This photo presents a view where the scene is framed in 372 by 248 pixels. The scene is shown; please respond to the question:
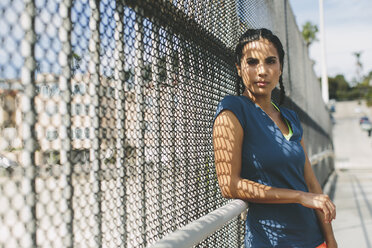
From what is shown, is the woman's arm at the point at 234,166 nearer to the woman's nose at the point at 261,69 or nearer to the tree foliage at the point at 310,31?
the woman's nose at the point at 261,69

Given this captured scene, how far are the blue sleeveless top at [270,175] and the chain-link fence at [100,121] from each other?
0.24 metres

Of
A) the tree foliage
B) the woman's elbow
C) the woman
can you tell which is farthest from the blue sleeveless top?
the tree foliage

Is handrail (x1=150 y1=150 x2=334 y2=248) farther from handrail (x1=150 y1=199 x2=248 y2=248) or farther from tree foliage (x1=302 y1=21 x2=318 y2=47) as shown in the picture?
tree foliage (x1=302 y1=21 x2=318 y2=47)

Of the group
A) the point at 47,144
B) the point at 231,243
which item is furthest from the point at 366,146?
the point at 47,144

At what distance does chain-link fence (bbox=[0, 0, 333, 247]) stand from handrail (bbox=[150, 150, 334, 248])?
0.49 ft

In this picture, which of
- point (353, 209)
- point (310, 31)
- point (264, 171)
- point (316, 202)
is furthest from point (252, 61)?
point (310, 31)

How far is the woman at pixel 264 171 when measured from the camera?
1354 millimetres

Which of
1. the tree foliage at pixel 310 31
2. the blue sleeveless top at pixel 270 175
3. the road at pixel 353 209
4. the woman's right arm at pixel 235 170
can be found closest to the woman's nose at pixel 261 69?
the blue sleeveless top at pixel 270 175

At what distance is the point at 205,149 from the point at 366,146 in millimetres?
23666

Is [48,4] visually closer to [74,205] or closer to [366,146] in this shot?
[74,205]

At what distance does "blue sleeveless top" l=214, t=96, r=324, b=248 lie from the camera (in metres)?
1.40

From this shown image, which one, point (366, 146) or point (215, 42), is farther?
point (366, 146)

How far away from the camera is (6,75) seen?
0.67 m

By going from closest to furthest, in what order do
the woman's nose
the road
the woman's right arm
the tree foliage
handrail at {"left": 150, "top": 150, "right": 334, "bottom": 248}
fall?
handrail at {"left": 150, "top": 150, "right": 334, "bottom": 248} → the woman's right arm → the woman's nose → the road → the tree foliage
